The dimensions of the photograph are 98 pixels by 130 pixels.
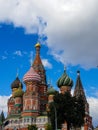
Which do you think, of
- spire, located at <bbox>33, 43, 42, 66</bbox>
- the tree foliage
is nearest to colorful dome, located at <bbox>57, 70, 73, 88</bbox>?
spire, located at <bbox>33, 43, 42, 66</bbox>

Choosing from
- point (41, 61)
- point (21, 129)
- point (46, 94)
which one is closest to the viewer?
point (21, 129)

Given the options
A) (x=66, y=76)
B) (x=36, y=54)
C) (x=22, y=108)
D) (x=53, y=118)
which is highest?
(x=36, y=54)

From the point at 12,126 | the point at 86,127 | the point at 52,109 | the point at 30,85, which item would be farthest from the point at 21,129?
the point at 52,109

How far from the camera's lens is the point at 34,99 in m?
108

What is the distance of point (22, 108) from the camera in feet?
377

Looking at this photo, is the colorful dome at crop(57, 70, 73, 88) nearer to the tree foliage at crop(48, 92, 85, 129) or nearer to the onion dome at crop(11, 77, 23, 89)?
the onion dome at crop(11, 77, 23, 89)

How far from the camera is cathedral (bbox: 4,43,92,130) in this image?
106 metres

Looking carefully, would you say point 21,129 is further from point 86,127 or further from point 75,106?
point 75,106

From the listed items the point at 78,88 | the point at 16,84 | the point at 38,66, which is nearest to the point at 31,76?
the point at 38,66

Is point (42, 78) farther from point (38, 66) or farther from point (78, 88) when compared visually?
point (78, 88)

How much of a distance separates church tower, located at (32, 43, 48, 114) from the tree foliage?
123ft

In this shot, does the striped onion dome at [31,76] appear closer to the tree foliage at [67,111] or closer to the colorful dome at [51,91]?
the colorful dome at [51,91]

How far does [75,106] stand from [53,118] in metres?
5.33

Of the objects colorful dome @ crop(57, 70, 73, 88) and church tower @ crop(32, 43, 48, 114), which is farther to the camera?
colorful dome @ crop(57, 70, 73, 88)
